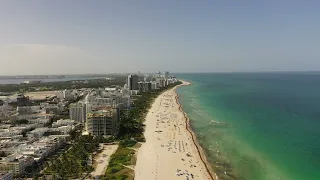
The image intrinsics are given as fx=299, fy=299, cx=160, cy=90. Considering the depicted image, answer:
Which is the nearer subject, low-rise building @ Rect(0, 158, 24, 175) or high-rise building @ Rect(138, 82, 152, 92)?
low-rise building @ Rect(0, 158, 24, 175)

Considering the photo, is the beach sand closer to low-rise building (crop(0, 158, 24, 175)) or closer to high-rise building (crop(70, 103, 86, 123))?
low-rise building (crop(0, 158, 24, 175))

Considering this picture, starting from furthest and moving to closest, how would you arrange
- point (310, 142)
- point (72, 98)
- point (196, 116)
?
1. point (72, 98)
2. point (196, 116)
3. point (310, 142)

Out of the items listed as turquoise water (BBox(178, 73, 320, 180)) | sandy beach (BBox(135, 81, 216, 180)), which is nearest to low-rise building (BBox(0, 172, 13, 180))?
sandy beach (BBox(135, 81, 216, 180))

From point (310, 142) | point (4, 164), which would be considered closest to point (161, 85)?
point (310, 142)

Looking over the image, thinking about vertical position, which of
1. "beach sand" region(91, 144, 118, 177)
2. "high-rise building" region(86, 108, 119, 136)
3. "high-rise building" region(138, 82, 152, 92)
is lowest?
"beach sand" region(91, 144, 118, 177)

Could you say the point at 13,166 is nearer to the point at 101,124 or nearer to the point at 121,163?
the point at 121,163

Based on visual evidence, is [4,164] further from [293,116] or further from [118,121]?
[293,116]
